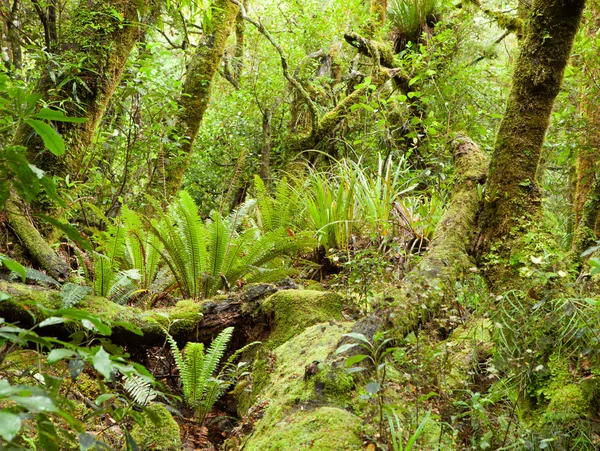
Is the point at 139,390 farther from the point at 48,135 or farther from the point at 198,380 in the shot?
the point at 48,135

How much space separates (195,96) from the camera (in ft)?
19.7

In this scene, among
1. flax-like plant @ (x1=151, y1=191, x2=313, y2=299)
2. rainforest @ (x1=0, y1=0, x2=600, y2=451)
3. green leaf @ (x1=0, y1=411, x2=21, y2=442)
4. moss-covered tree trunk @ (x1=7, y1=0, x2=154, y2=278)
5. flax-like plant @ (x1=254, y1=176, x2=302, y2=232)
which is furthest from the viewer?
flax-like plant @ (x1=254, y1=176, x2=302, y2=232)

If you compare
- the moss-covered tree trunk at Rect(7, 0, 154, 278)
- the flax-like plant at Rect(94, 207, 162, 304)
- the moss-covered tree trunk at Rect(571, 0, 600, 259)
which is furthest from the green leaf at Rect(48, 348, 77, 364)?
the moss-covered tree trunk at Rect(571, 0, 600, 259)

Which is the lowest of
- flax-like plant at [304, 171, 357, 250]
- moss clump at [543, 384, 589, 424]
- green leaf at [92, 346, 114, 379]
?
moss clump at [543, 384, 589, 424]

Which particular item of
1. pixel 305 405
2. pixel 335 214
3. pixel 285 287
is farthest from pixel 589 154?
pixel 305 405

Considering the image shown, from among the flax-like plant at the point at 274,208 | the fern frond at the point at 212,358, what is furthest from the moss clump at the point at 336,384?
the flax-like plant at the point at 274,208

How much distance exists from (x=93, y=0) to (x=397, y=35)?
6183 millimetres

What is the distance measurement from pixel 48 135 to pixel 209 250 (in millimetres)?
2921

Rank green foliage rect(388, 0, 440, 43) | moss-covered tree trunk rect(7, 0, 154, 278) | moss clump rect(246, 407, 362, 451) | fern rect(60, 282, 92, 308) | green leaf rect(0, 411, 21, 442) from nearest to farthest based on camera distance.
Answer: green leaf rect(0, 411, 21, 442), moss clump rect(246, 407, 362, 451), fern rect(60, 282, 92, 308), moss-covered tree trunk rect(7, 0, 154, 278), green foliage rect(388, 0, 440, 43)

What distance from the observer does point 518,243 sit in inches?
109

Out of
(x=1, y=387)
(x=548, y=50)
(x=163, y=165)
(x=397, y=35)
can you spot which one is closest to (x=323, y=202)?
(x=163, y=165)

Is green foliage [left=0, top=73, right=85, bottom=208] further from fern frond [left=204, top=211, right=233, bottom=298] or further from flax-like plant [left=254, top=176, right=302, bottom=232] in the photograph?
flax-like plant [left=254, top=176, right=302, bottom=232]

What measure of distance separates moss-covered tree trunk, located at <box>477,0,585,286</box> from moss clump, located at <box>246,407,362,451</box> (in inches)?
50.7

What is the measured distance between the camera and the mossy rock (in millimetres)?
1926
